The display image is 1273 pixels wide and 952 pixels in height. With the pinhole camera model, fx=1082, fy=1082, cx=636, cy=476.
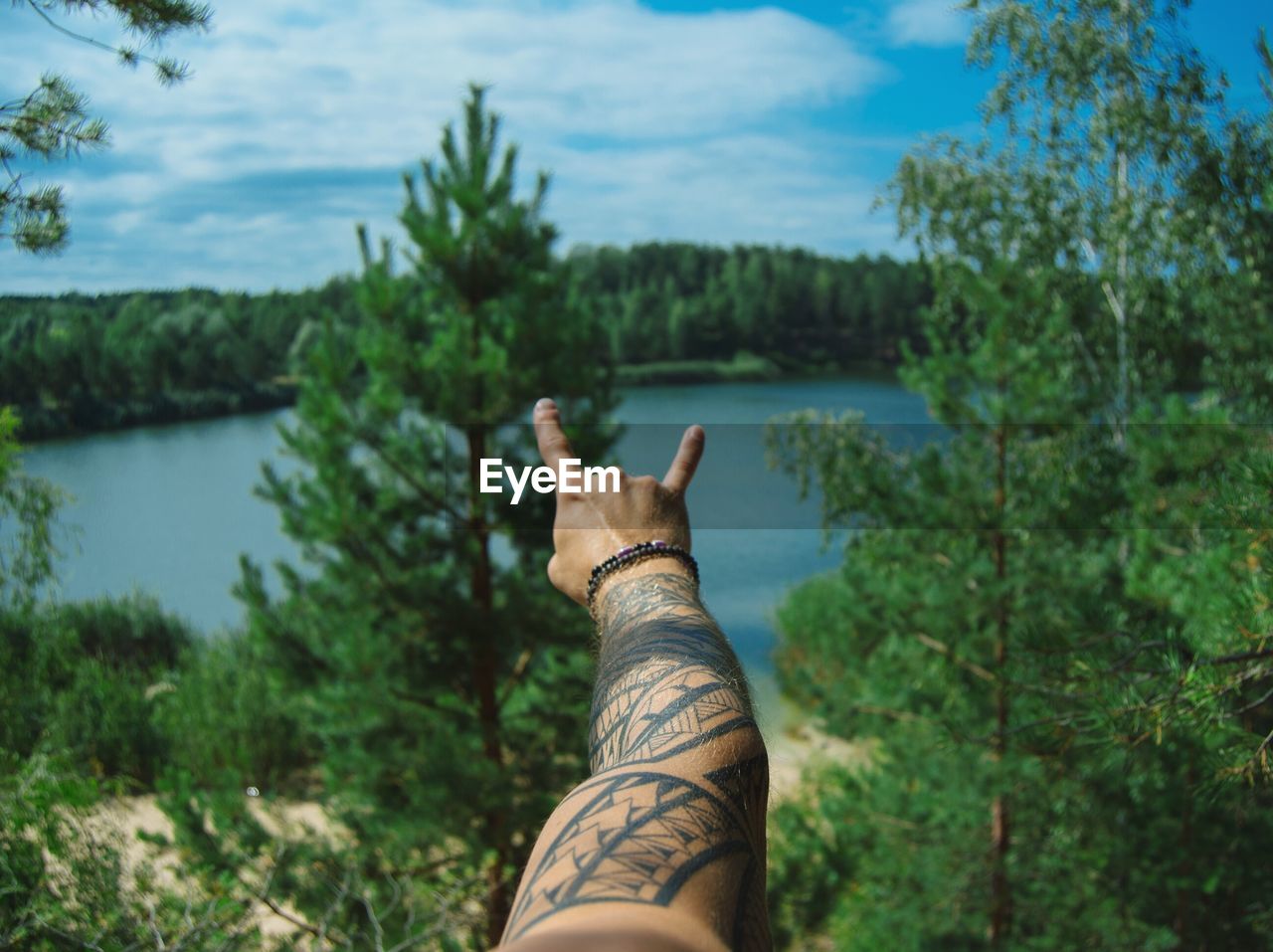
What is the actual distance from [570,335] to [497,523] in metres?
0.72

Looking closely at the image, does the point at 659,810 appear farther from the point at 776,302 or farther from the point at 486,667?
the point at 776,302

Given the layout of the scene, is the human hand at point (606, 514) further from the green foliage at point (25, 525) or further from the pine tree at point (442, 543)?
the pine tree at point (442, 543)

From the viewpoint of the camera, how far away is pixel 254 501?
20.1 ft

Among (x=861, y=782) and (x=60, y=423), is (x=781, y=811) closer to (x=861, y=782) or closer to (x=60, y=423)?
(x=861, y=782)

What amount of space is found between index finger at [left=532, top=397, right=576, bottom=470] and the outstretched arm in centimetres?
13

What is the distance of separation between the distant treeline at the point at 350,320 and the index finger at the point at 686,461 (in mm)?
1943

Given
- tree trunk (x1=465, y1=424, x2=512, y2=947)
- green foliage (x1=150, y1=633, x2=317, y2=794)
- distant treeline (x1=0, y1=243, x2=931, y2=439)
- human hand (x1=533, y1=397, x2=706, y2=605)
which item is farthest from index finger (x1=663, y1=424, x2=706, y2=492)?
green foliage (x1=150, y1=633, x2=317, y2=794)

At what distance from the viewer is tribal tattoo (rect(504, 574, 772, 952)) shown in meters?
0.46

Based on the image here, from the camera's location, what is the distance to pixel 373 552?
3.80m

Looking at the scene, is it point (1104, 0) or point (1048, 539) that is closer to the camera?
point (1048, 539)

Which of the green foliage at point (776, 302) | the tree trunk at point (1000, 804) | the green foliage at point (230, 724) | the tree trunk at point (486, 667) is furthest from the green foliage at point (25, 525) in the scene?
the green foliage at point (776, 302)

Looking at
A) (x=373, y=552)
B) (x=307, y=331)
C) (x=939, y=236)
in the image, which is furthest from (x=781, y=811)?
(x=939, y=236)

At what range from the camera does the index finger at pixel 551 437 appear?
843mm

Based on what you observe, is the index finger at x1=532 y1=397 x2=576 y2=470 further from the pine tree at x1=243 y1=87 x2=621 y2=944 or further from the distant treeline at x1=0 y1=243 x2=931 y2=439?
the pine tree at x1=243 y1=87 x2=621 y2=944
